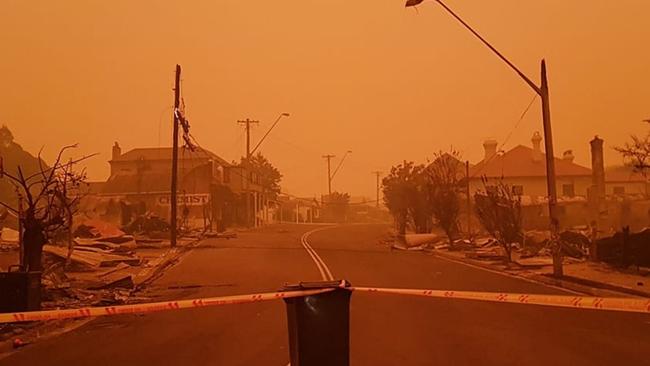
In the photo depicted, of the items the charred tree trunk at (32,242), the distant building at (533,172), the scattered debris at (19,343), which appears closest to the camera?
the scattered debris at (19,343)

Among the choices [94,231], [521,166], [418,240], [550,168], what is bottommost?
[418,240]

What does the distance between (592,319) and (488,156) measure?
192 feet

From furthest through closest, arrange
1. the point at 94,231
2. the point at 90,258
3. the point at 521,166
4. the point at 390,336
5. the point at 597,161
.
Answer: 1. the point at 521,166
2. the point at 94,231
3. the point at 90,258
4. the point at 597,161
5. the point at 390,336

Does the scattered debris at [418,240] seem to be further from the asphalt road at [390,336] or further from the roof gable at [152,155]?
the roof gable at [152,155]

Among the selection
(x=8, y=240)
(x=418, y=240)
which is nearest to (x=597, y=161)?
(x=418, y=240)

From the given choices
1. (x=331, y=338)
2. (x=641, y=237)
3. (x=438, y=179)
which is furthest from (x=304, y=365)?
(x=438, y=179)

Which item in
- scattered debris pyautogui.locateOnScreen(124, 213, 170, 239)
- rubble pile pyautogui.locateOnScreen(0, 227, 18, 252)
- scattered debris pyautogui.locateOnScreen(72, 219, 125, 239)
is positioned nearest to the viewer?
rubble pile pyautogui.locateOnScreen(0, 227, 18, 252)

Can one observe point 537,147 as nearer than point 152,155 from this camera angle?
Yes

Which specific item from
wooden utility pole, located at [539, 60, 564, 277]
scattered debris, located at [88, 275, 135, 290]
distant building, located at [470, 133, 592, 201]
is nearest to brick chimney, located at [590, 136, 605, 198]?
wooden utility pole, located at [539, 60, 564, 277]

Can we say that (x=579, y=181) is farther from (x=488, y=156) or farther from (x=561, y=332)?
(x=561, y=332)

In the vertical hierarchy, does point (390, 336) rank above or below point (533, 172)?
below

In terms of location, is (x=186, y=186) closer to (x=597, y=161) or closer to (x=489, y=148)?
(x=489, y=148)

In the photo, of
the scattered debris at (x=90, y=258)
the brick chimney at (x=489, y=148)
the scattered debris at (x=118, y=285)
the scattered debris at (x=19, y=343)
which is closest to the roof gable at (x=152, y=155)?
the brick chimney at (x=489, y=148)

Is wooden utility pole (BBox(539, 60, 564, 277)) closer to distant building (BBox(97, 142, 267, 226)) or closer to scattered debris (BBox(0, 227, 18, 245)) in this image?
scattered debris (BBox(0, 227, 18, 245))
